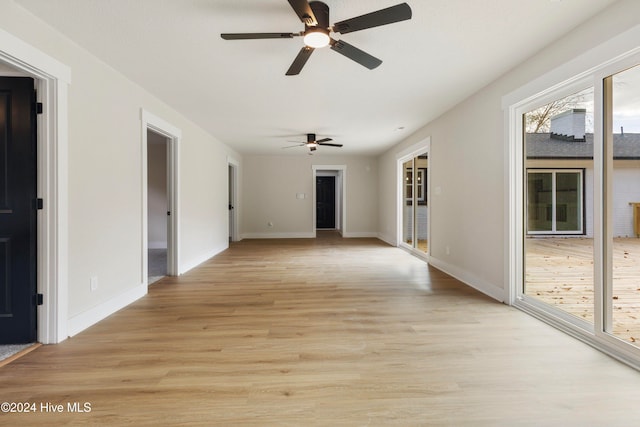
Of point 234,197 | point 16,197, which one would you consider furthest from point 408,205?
point 16,197

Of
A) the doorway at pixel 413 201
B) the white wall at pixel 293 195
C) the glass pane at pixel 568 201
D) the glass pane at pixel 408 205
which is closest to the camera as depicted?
the glass pane at pixel 568 201

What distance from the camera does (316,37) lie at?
2.02 m

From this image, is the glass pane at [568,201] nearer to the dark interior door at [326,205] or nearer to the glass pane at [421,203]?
the glass pane at [421,203]

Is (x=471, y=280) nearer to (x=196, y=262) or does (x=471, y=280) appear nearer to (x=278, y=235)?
(x=196, y=262)

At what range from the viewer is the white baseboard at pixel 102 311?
2460 millimetres

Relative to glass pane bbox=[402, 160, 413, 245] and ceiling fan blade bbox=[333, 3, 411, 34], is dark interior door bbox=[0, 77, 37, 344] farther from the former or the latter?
glass pane bbox=[402, 160, 413, 245]

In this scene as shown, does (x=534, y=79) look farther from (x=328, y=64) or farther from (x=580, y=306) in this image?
(x=580, y=306)

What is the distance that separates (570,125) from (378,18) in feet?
7.24

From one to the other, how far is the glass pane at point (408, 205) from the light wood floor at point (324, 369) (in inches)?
138

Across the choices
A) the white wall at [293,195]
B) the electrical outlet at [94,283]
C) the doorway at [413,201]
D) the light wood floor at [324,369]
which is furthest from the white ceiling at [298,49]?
the white wall at [293,195]

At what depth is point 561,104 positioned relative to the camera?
2.71 metres

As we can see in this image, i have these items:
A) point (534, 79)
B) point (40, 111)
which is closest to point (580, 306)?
point (534, 79)

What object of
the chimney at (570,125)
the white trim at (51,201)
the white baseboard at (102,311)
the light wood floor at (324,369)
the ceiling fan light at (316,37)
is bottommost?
the light wood floor at (324,369)

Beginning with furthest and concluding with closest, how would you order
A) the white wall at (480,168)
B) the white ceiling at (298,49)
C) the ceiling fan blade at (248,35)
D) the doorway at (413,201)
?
the doorway at (413,201) → the white wall at (480,168) → the white ceiling at (298,49) → the ceiling fan blade at (248,35)
